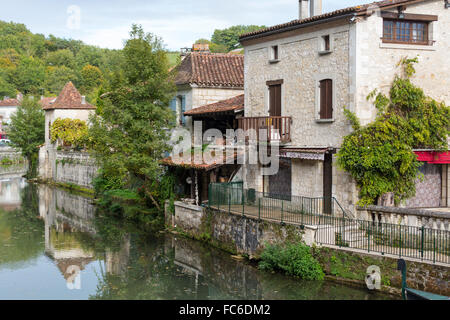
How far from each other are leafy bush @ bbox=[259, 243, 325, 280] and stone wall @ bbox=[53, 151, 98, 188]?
26032 millimetres

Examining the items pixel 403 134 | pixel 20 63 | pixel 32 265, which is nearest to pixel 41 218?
pixel 32 265

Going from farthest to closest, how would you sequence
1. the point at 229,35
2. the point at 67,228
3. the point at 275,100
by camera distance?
the point at 229,35, the point at 67,228, the point at 275,100

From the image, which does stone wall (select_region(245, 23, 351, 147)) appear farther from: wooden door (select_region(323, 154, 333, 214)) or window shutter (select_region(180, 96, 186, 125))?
window shutter (select_region(180, 96, 186, 125))

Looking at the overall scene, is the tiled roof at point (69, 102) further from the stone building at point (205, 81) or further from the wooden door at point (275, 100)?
the wooden door at point (275, 100)

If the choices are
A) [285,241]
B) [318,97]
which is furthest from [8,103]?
[285,241]

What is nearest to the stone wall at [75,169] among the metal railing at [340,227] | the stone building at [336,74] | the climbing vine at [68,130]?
the climbing vine at [68,130]

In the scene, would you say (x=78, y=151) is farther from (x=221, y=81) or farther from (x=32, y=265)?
(x=32, y=265)

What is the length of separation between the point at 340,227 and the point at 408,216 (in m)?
2.07

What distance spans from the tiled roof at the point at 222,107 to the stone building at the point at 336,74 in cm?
288

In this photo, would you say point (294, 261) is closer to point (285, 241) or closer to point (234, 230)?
point (285, 241)

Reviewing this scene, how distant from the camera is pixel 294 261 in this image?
17047 millimetres

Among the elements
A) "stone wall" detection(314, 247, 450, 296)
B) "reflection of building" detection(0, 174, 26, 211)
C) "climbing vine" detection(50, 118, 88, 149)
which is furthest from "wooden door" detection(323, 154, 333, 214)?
"climbing vine" detection(50, 118, 88, 149)

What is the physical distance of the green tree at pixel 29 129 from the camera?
177 ft

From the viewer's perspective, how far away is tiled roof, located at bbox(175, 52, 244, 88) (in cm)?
3025
